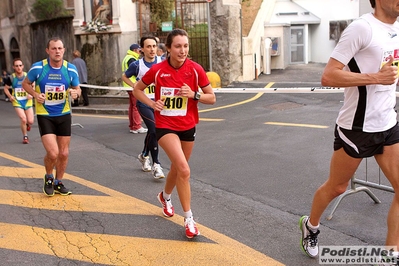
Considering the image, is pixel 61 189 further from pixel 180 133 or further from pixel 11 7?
pixel 11 7

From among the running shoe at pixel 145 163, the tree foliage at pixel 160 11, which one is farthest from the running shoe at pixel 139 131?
the tree foliage at pixel 160 11

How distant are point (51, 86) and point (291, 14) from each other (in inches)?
780

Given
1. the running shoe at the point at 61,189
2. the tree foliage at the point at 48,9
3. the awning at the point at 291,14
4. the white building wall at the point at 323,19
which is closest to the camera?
the running shoe at the point at 61,189

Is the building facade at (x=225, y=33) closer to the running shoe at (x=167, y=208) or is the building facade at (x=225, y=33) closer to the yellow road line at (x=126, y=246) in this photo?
the yellow road line at (x=126, y=246)

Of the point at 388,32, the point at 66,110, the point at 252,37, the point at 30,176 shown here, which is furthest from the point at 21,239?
the point at 252,37

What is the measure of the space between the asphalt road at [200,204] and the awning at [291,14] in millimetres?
14462

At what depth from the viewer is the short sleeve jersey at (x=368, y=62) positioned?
12.7ft

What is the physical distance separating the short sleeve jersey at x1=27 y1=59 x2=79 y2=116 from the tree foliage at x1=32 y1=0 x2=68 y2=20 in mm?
18586

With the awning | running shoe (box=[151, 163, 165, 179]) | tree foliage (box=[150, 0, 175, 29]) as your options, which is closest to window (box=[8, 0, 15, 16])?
tree foliage (box=[150, 0, 175, 29])

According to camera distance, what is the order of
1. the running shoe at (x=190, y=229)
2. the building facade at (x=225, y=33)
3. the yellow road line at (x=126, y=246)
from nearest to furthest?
1. the yellow road line at (x=126, y=246)
2. the running shoe at (x=190, y=229)
3. the building facade at (x=225, y=33)

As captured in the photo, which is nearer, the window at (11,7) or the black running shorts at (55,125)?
the black running shorts at (55,125)

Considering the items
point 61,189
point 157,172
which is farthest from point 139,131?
point 61,189

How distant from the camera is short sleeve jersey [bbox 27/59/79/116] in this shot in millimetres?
6668
